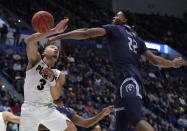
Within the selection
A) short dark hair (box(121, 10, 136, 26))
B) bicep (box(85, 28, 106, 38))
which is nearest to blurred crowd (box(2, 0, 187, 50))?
short dark hair (box(121, 10, 136, 26))

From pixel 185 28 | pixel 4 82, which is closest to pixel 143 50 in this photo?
pixel 4 82

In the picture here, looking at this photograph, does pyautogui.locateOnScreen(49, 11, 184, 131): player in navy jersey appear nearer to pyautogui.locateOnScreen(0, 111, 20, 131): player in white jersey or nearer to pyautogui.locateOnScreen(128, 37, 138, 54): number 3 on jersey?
pyautogui.locateOnScreen(128, 37, 138, 54): number 3 on jersey

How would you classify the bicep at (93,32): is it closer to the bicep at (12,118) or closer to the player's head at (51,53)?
the player's head at (51,53)

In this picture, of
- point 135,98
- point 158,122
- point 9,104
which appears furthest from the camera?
point 158,122

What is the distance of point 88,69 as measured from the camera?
50.4 feet

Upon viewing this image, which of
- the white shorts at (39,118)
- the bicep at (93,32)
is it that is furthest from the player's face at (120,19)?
the white shorts at (39,118)

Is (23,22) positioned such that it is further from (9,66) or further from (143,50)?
(143,50)

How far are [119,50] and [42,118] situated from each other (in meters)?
1.35

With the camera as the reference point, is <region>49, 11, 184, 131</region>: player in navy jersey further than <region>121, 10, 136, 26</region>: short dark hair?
No

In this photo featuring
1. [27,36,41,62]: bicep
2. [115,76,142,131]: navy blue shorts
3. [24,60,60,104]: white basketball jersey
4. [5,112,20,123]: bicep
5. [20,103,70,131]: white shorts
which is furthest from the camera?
[5,112,20,123]: bicep

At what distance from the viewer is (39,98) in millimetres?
4359

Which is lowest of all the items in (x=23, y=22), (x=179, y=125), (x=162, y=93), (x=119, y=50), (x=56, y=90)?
(x=179, y=125)

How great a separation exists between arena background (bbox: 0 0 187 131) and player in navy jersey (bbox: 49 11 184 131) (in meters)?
4.82

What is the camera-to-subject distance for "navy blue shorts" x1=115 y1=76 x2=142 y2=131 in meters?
3.69
